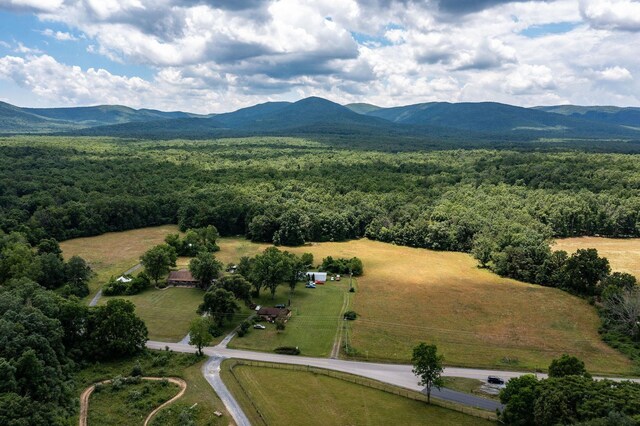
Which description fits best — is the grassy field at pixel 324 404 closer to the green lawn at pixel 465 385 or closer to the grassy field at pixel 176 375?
the grassy field at pixel 176 375

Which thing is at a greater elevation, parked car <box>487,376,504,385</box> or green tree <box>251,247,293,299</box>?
green tree <box>251,247,293,299</box>

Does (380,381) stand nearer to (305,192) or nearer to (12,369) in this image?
(12,369)

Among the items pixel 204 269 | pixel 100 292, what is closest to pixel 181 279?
pixel 204 269

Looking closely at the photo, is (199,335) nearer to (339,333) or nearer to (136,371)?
(136,371)

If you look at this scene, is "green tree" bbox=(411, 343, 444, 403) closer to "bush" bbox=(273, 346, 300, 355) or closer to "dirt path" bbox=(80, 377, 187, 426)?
"bush" bbox=(273, 346, 300, 355)

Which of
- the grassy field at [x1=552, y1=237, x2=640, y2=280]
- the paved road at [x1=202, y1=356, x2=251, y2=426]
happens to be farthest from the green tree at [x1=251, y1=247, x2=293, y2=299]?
the grassy field at [x1=552, y1=237, x2=640, y2=280]
